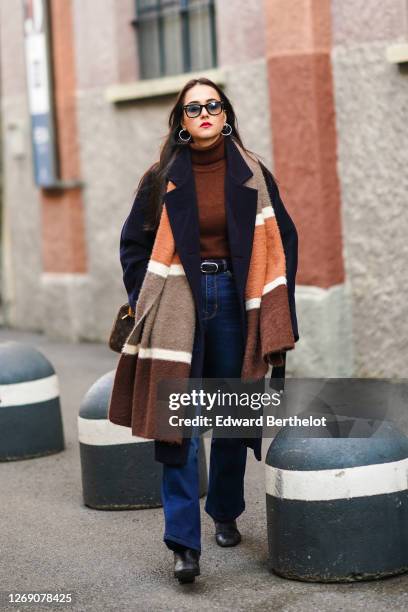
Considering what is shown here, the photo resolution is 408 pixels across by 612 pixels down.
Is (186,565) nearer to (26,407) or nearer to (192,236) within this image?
(192,236)

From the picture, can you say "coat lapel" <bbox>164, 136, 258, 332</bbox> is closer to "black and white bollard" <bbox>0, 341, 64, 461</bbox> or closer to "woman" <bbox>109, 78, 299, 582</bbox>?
"woman" <bbox>109, 78, 299, 582</bbox>

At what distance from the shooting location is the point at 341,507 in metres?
4.66

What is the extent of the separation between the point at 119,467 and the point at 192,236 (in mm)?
1685

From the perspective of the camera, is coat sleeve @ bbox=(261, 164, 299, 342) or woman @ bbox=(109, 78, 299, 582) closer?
woman @ bbox=(109, 78, 299, 582)

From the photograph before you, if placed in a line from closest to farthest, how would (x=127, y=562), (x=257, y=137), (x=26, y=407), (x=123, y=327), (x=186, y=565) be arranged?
(x=186, y=565)
(x=123, y=327)
(x=127, y=562)
(x=26, y=407)
(x=257, y=137)

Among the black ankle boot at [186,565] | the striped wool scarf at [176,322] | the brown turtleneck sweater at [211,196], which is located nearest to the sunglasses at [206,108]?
the brown turtleneck sweater at [211,196]

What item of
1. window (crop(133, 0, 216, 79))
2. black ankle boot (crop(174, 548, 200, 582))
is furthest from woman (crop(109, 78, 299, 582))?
window (crop(133, 0, 216, 79))

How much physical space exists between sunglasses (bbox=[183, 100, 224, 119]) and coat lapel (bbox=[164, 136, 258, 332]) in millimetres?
173

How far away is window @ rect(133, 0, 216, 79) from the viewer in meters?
11.0

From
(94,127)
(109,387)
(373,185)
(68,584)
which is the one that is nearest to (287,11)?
(373,185)

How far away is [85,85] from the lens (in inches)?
470

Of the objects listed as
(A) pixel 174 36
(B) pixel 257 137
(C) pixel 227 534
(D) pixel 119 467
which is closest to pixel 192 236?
(C) pixel 227 534

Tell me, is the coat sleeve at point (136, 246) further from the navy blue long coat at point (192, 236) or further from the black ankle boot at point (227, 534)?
the black ankle boot at point (227, 534)

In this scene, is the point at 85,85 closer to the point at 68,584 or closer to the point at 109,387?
the point at 109,387
